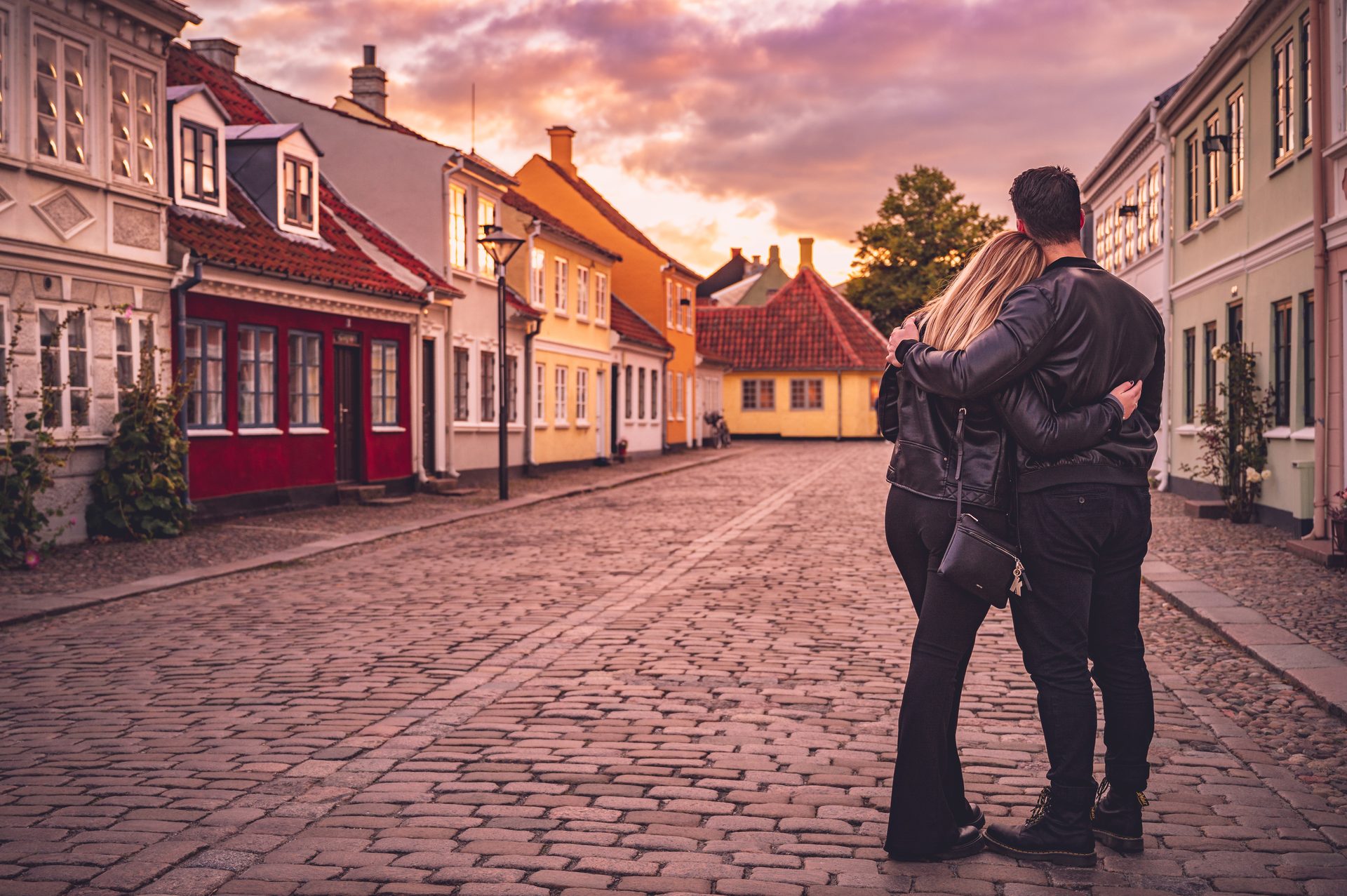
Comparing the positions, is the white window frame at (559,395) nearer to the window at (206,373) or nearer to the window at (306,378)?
the window at (306,378)

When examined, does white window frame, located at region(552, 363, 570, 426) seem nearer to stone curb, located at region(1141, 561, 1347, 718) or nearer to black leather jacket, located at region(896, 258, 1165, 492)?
stone curb, located at region(1141, 561, 1347, 718)

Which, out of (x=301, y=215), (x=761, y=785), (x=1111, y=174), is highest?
(x=1111, y=174)

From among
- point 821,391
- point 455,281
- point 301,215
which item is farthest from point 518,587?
point 821,391

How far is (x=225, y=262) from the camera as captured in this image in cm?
1745

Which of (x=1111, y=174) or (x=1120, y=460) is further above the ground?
(x=1111, y=174)

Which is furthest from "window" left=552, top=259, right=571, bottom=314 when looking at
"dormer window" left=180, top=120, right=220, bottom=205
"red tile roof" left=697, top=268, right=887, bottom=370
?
"red tile roof" left=697, top=268, right=887, bottom=370

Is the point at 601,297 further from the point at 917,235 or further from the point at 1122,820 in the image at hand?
the point at 1122,820

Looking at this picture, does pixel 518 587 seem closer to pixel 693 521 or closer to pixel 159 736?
pixel 159 736

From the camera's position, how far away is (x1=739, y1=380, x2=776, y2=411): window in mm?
61438

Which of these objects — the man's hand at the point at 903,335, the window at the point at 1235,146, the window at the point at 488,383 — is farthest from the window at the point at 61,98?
the window at the point at 1235,146

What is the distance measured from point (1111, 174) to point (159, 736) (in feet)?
87.7

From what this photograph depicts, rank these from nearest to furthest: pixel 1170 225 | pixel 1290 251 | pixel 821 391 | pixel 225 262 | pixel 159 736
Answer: pixel 159 736 → pixel 1290 251 → pixel 225 262 → pixel 1170 225 → pixel 821 391

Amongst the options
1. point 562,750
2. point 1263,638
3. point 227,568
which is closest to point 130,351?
point 227,568

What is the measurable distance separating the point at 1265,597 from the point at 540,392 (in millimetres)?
23043
